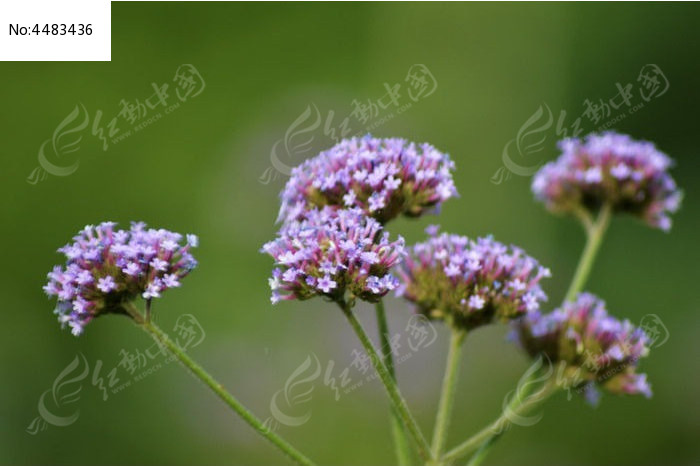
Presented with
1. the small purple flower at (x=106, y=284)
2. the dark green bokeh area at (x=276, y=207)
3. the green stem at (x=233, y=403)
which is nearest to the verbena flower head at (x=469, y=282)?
the green stem at (x=233, y=403)

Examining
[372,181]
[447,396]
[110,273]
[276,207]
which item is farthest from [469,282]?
[276,207]

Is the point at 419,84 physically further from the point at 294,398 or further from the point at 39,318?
the point at 39,318

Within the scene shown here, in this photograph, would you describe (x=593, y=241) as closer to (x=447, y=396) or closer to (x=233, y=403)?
(x=447, y=396)

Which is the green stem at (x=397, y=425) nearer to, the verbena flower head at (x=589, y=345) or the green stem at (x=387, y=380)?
the green stem at (x=387, y=380)

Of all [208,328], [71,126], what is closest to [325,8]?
[71,126]

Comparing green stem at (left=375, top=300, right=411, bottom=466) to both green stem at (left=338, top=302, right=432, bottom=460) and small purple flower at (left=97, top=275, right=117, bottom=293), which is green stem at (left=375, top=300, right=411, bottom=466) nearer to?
green stem at (left=338, top=302, right=432, bottom=460)
